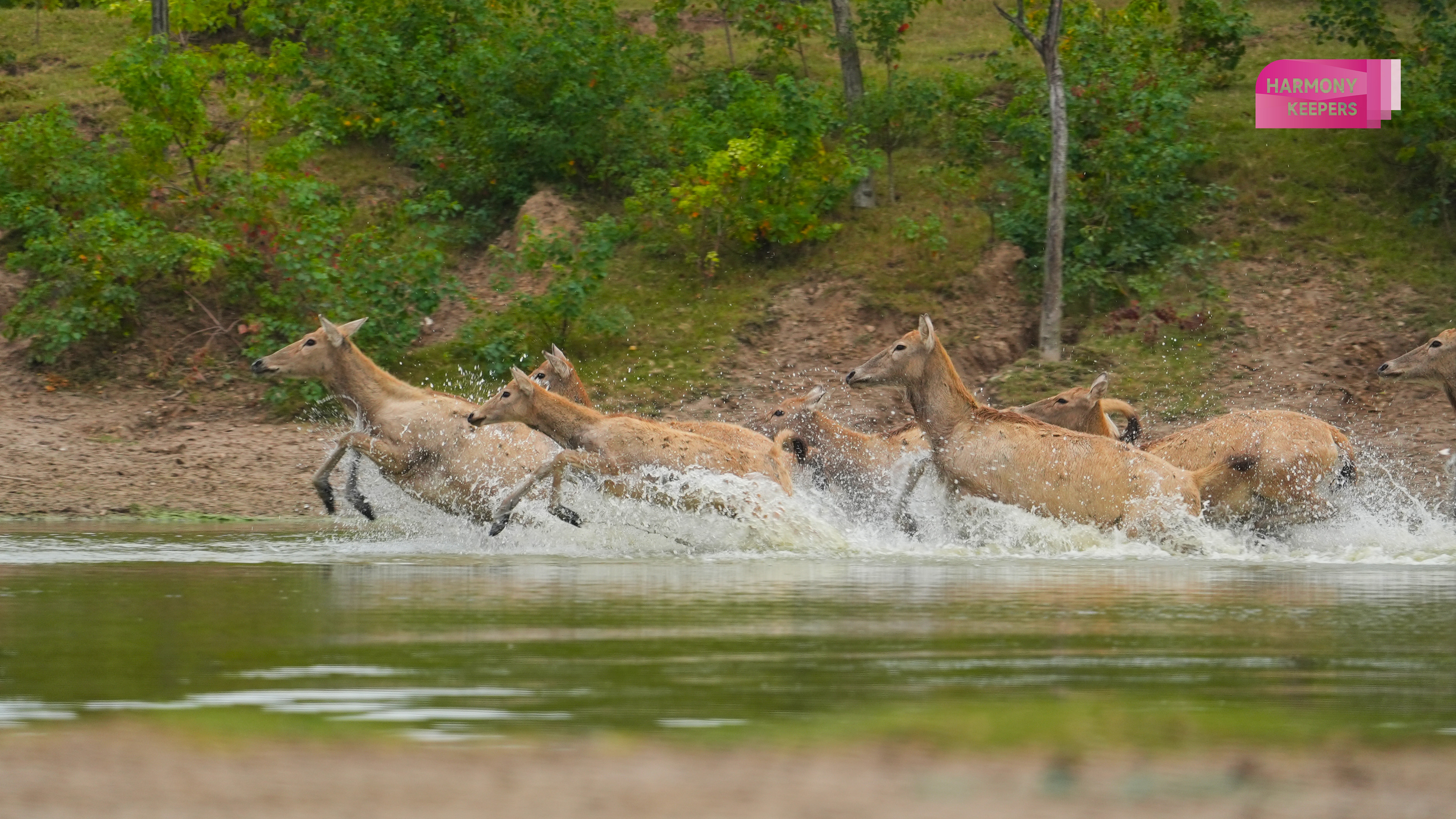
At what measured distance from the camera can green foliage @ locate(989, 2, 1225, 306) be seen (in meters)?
24.5

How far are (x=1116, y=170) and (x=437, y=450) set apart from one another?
1235 cm

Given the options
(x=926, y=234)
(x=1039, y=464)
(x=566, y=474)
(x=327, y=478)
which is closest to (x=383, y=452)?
(x=327, y=478)

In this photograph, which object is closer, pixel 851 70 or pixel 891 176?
pixel 891 176

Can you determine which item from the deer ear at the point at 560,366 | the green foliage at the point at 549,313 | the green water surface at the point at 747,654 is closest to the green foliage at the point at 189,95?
the green foliage at the point at 549,313

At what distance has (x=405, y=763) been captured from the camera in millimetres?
5375

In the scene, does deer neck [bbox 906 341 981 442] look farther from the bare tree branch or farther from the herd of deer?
the bare tree branch

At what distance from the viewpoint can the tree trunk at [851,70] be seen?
26922mm

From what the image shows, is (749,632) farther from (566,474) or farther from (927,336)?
(927,336)

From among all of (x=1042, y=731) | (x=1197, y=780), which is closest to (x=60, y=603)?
(x=1042, y=731)

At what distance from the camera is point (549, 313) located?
22812 mm

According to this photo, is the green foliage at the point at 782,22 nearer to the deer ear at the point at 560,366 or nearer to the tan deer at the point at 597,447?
the deer ear at the point at 560,366

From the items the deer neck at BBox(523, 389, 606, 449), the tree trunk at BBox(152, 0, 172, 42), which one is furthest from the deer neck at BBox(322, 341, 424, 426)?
the tree trunk at BBox(152, 0, 172, 42)

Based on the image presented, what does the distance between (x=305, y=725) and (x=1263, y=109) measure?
81.1 ft

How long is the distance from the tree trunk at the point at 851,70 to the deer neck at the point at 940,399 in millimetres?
11273
